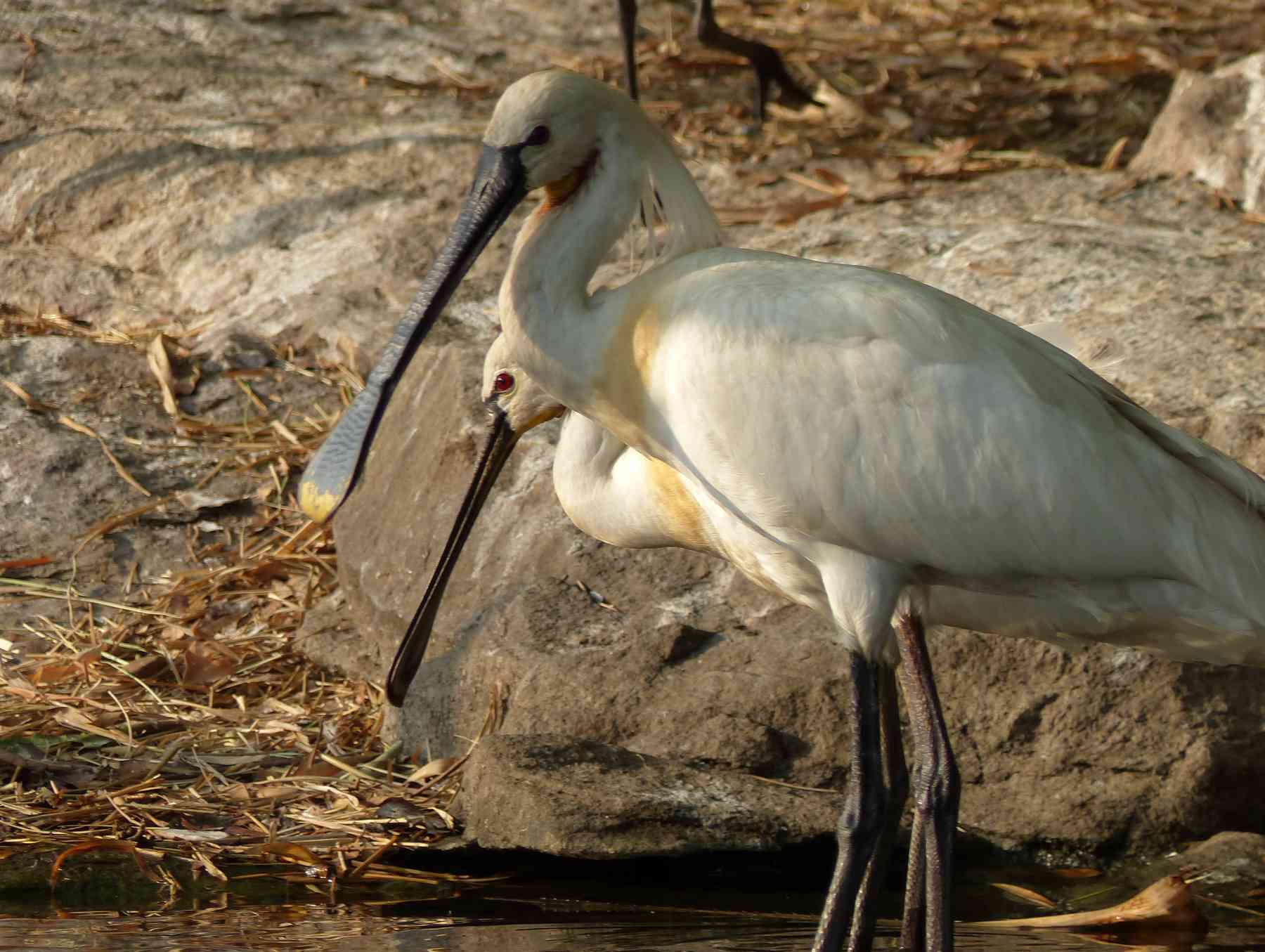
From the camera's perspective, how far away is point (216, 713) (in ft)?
17.9

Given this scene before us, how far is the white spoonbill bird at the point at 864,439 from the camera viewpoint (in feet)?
12.8

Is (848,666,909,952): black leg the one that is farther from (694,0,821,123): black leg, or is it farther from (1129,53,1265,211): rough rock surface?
(694,0,821,123): black leg

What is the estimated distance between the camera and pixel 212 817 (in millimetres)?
4820

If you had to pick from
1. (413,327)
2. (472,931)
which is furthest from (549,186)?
(472,931)

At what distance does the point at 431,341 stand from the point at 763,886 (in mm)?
2626

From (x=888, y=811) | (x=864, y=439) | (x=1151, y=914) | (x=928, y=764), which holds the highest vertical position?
(x=864, y=439)

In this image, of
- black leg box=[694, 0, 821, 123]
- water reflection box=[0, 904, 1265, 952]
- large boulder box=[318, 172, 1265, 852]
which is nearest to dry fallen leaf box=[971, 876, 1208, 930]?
water reflection box=[0, 904, 1265, 952]

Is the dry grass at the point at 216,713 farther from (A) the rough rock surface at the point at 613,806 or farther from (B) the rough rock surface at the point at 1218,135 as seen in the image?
(B) the rough rock surface at the point at 1218,135

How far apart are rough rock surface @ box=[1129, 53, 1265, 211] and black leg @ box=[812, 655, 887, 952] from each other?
11.5ft

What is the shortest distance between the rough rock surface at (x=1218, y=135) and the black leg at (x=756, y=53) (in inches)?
75.0

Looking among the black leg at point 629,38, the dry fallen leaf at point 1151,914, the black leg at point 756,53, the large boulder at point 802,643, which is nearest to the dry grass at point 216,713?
the large boulder at point 802,643

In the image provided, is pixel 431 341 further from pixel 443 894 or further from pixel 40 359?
pixel 443 894

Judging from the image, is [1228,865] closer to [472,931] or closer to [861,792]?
[861,792]

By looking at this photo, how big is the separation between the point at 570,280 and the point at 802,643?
4.37ft
